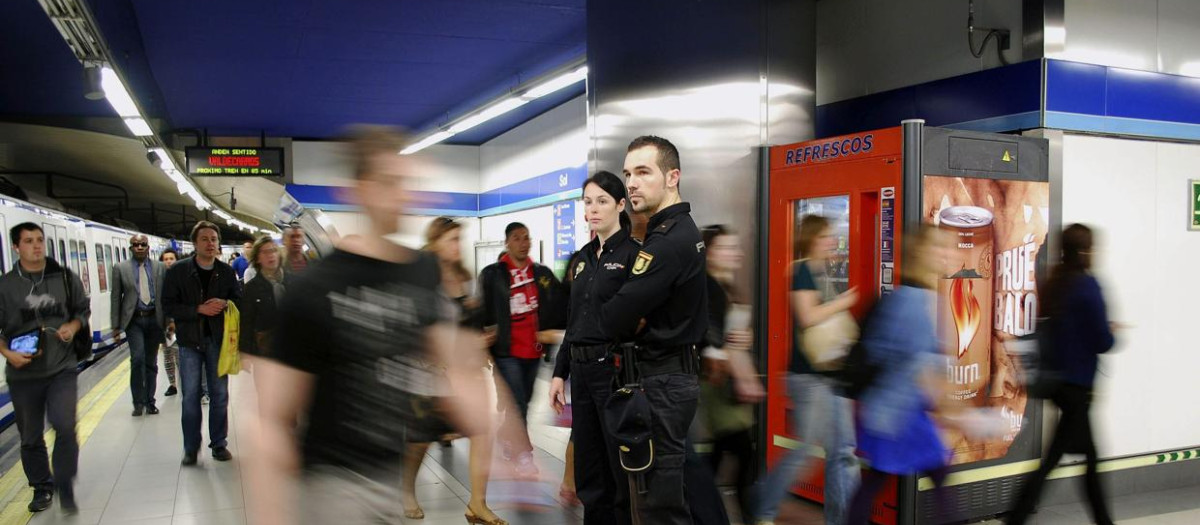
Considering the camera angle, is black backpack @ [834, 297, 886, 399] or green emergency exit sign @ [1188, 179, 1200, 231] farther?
green emergency exit sign @ [1188, 179, 1200, 231]

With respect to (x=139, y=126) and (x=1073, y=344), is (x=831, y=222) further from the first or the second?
(x=139, y=126)

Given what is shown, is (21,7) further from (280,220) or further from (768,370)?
(768,370)

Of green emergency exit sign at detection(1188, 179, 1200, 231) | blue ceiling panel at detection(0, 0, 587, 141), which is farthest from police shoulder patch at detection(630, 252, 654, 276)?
blue ceiling panel at detection(0, 0, 587, 141)

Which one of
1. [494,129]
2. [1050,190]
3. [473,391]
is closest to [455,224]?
[473,391]

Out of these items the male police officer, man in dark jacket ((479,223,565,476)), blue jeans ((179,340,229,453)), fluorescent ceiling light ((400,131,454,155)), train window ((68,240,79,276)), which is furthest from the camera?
fluorescent ceiling light ((400,131,454,155))

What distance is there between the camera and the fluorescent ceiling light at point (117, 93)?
25.5ft

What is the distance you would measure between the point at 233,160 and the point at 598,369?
12.3 metres

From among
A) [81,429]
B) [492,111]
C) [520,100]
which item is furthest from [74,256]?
[520,100]

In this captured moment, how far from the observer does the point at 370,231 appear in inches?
74.5

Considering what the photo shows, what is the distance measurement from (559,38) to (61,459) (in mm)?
6122

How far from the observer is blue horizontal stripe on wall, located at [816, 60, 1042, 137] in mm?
4887

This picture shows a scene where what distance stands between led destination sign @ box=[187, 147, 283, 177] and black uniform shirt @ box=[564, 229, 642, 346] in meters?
11.6

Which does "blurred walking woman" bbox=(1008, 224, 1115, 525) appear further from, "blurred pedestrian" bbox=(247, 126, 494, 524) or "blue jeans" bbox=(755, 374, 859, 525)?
"blurred pedestrian" bbox=(247, 126, 494, 524)

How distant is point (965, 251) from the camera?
14.6 ft
